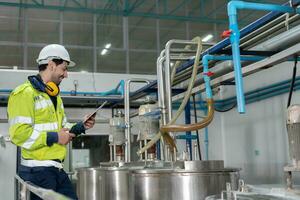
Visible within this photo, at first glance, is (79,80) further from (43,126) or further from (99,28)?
(99,28)

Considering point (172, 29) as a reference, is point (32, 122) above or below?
below

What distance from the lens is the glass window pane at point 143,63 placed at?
7.84 metres

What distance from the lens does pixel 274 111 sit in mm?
3762

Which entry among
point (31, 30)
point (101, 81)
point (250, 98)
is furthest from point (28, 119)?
point (31, 30)

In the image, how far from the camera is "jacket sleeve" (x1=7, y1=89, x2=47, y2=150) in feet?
5.51

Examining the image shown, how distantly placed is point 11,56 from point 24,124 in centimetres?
602

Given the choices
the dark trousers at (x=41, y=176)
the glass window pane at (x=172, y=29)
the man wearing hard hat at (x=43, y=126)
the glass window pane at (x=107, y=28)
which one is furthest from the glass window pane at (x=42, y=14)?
the dark trousers at (x=41, y=176)

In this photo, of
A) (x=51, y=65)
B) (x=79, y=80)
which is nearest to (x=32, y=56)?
(x=79, y=80)

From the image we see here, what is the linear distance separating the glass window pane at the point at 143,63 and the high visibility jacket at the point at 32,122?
19.7 ft

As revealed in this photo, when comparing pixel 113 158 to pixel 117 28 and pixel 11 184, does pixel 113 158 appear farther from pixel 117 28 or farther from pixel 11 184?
pixel 117 28

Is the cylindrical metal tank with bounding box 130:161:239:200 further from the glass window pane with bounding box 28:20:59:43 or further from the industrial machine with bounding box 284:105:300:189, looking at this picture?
the glass window pane with bounding box 28:20:59:43

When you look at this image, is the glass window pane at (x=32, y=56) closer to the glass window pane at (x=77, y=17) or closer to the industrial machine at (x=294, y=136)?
the glass window pane at (x=77, y=17)

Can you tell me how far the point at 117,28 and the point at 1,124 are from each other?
3757mm

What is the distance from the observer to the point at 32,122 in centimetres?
172
